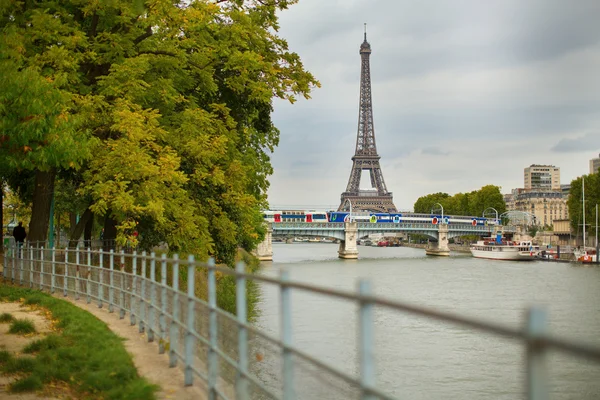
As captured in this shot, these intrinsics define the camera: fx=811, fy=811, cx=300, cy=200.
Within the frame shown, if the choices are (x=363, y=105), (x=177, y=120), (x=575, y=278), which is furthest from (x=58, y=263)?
(x=363, y=105)

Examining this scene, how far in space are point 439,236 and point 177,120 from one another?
314 feet

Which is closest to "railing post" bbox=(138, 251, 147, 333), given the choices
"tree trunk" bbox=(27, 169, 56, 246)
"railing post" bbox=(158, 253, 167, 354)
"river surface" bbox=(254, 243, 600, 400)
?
"railing post" bbox=(158, 253, 167, 354)

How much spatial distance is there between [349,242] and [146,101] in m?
83.7

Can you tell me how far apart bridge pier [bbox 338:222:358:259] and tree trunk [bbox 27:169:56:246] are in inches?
3186

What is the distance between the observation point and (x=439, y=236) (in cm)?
11612

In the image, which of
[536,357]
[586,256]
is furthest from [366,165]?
[536,357]

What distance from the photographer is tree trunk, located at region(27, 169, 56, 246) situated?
23.5m

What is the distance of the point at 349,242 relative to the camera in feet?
345

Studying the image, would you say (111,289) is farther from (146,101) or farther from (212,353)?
(146,101)

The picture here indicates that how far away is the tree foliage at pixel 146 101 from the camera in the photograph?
18438 mm

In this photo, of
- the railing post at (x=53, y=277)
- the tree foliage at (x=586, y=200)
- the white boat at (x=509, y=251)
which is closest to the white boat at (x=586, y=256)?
the white boat at (x=509, y=251)

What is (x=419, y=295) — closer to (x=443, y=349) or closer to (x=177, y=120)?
(x=443, y=349)

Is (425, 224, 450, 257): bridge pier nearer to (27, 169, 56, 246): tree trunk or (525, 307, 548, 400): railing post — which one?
(27, 169, 56, 246): tree trunk

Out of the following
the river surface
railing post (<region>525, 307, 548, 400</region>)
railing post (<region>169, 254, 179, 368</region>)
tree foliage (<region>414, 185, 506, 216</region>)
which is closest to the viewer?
railing post (<region>525, 307, 548, 400</region>)
